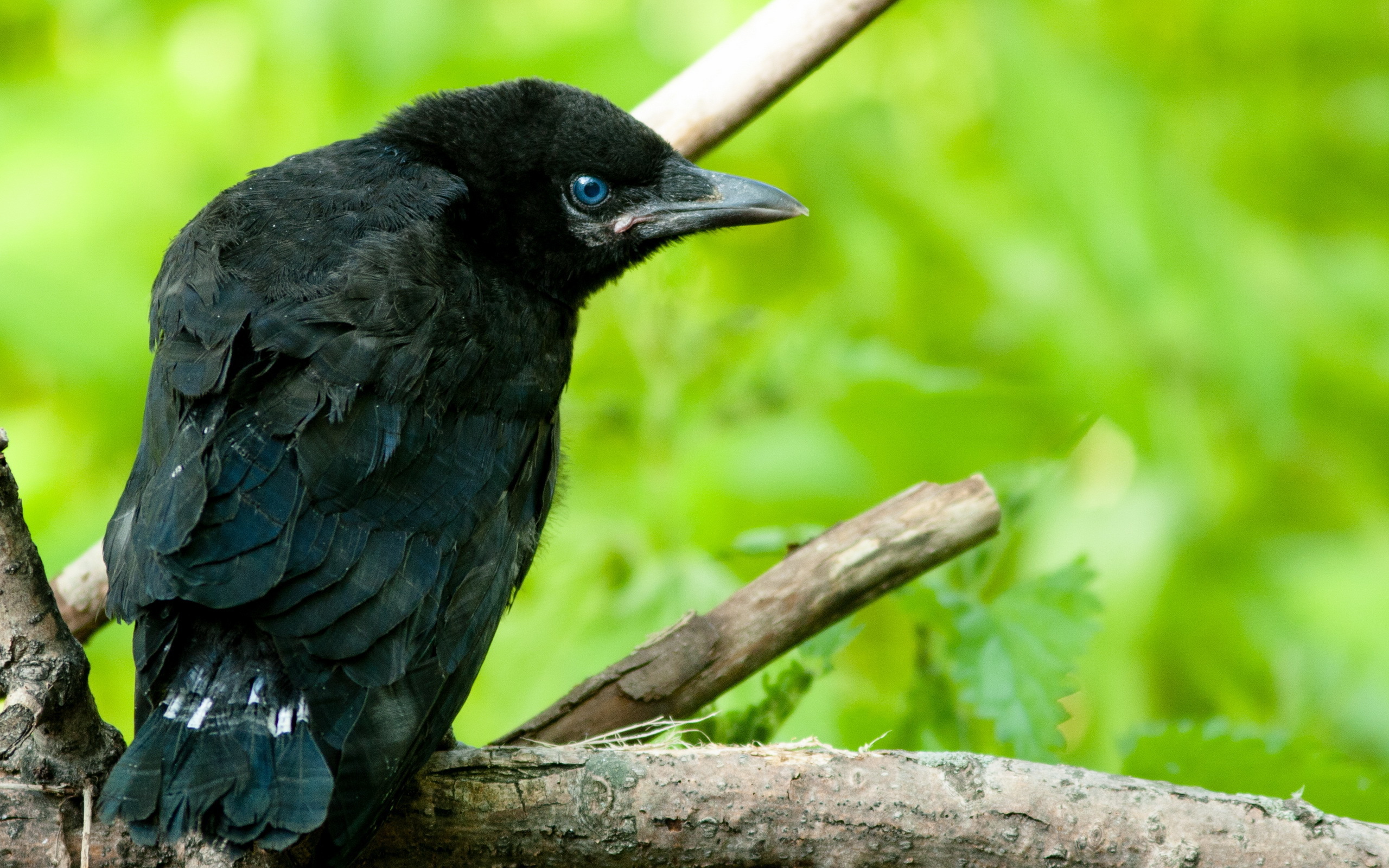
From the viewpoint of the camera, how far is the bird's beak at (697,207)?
2510 millimetres

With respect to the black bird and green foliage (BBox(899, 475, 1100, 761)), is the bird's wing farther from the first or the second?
green foliage (BBox(899, 475, 1100, 761))

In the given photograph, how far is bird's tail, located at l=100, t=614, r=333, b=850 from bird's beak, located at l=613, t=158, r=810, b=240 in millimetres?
1201

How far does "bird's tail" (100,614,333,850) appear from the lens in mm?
1450

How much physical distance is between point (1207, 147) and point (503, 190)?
312cm

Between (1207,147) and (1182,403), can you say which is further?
(1207,147)

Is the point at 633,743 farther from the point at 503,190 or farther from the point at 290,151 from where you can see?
the point at 290,151

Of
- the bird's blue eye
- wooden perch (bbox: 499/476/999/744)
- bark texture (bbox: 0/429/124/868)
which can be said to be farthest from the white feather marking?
the bird's blue eye

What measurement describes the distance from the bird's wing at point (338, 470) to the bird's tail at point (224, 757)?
0.04 metres

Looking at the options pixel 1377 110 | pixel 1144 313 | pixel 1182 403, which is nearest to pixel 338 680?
pixel 1144 313

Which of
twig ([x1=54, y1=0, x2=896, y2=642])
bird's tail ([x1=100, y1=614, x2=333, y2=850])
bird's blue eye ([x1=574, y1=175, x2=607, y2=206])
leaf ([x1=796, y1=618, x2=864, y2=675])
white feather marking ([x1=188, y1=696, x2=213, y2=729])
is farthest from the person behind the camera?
bird's blue eye ([x1=574, y1=175, x2=607, y2=206])

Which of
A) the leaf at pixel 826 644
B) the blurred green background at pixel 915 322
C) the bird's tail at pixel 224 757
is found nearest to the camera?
the bird's tail at pixel 224 757

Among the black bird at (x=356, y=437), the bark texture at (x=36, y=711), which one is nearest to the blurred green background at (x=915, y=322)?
the black bird at (x=356, y=437)

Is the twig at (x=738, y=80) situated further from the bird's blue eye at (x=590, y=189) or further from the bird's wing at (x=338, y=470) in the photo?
the bird's wing at (x=338, y=470)

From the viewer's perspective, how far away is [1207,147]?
15.1 feet
